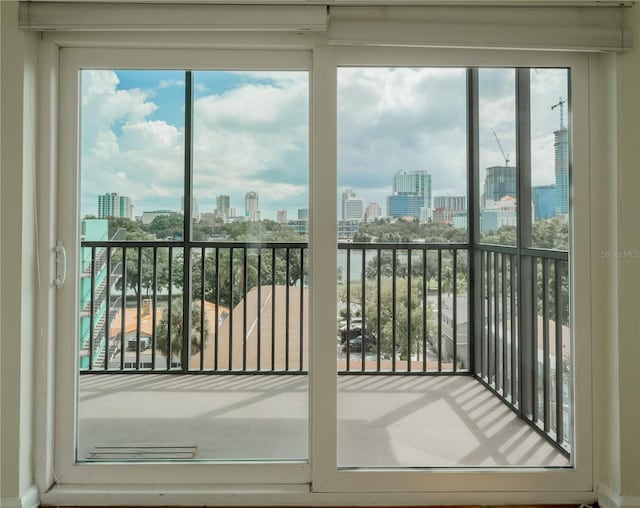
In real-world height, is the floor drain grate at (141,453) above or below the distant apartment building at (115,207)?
A: below

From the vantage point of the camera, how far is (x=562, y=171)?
1.90 metres

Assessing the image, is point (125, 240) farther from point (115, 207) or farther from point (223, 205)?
point (223, 205)

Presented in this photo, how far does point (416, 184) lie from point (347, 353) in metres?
0.80

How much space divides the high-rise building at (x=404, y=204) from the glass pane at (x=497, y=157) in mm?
279

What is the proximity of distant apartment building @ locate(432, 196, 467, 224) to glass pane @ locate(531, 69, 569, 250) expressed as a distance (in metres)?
0.32

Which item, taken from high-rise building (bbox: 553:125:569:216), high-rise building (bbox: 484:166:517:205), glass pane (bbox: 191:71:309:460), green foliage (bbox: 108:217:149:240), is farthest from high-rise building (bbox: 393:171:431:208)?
green foliage (bbox: 108:217:149:240)

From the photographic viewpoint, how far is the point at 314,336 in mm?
1836

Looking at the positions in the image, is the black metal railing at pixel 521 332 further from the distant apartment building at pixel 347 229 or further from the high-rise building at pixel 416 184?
the distant apartment building at pixel 347 229

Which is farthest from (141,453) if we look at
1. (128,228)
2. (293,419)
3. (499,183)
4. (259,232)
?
(499,183)

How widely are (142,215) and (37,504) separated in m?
1.28

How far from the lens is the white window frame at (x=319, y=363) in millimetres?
1829

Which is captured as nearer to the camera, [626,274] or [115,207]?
[626,274]

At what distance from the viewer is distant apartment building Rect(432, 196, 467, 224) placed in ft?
6.22

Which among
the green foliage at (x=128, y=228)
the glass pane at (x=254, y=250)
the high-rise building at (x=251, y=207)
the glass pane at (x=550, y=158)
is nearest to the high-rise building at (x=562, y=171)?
the glass pane at (x=550, y=158)
